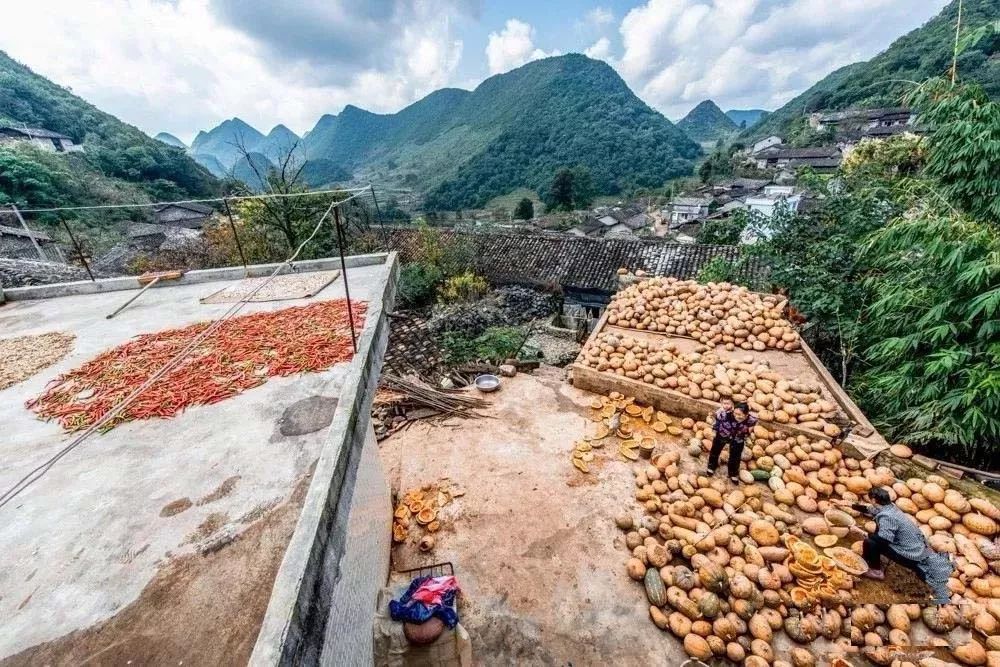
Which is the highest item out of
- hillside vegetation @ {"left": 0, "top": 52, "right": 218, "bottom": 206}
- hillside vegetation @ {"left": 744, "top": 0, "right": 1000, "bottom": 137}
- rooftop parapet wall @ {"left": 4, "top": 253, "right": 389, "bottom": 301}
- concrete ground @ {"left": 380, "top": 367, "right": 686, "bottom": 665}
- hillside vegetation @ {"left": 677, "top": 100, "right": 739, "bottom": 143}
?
hillside vegetation @ {"left": 677, "top": 100, "right": 739, "bottom": 143}

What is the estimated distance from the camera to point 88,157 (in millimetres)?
43438

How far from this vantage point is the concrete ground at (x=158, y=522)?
2014 millimetres

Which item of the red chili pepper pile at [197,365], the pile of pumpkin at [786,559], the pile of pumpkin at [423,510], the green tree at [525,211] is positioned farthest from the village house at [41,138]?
the pile of pumpkin at [786,559]

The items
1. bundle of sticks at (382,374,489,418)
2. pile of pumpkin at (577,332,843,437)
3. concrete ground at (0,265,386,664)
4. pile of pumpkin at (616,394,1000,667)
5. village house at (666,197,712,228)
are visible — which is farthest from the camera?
village house at (666,197,712,228)

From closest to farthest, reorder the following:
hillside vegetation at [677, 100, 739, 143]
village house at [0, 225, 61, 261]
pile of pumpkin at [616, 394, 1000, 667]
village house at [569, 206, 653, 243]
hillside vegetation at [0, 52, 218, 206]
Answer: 1. pile of pumpkin at [616, 394, 1000, 667]
2. village house at [0, 225, 61, 261]
3. hillside vegetation at [0, 52, 218, 206]
4. village house at [569, 206, 653, 243]
5. hillside vegetation at [677, 100, 739, 143]

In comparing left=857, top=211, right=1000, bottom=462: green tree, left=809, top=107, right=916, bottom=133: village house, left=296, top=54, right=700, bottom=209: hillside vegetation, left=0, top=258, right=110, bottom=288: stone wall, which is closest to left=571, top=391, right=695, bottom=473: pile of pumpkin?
left=857, top=211, right=1000, bottom=462: green tree

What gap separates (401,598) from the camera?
3594 mm

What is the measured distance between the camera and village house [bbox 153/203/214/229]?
125ft

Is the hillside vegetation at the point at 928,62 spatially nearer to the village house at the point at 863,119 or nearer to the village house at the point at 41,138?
the village house at the point at 863,119

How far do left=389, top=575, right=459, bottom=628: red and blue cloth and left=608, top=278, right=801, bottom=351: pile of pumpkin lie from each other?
6.41 meters

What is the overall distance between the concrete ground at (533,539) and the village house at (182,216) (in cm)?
4138

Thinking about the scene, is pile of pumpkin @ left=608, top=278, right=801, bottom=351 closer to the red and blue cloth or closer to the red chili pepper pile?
the red chili pepper pile

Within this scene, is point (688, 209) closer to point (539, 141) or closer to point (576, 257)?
point (576, 257)

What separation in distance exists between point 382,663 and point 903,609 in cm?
470
